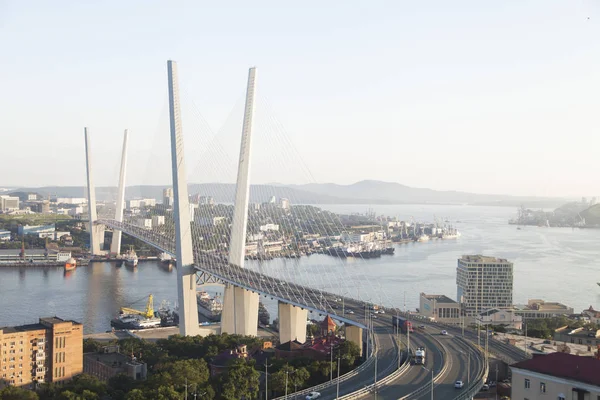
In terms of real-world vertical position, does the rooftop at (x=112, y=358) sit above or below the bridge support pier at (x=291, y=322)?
below

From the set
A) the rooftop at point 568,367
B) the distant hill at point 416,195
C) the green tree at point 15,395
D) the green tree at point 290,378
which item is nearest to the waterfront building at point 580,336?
the green tree at point 290,378

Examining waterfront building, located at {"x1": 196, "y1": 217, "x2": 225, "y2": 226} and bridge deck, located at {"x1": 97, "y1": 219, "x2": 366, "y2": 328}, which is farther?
waterfront building, located at {"x1": 196, "y1": 217, "x2": 225, "y2": 226}

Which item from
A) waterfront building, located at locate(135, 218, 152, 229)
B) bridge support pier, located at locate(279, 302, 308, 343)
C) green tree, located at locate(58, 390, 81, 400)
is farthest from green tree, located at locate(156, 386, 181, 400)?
waterfront building, located at locate(135, 218, 152, 229)

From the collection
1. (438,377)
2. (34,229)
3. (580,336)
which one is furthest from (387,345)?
(34,229)

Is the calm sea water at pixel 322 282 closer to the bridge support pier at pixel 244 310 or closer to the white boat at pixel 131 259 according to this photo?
the white boat at pixel 131 259

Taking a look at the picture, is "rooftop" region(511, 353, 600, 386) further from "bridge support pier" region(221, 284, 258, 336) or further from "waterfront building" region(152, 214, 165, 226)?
"waterfront building" region(152, 214, 165, 226)

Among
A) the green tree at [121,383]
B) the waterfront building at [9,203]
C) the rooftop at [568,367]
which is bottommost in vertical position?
the green tree at [121,383]
